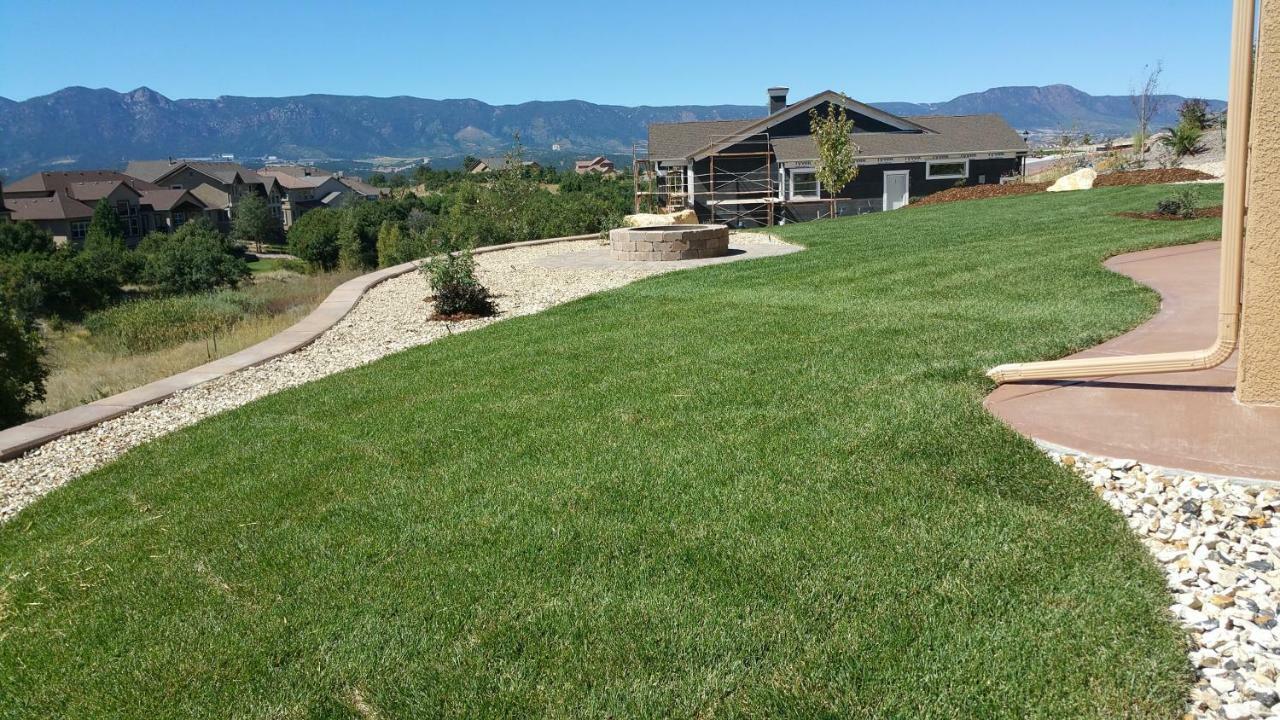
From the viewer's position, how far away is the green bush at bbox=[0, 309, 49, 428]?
877 centimetres

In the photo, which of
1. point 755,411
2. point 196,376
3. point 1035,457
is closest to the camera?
point 1035,457

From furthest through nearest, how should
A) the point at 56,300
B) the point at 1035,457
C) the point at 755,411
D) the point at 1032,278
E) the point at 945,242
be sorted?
the point at 56,300, the point at 945,242, the point at 1032,278, the point at 755,411, the point at 1035,457

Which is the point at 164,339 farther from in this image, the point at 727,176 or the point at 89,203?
the point at 89,203

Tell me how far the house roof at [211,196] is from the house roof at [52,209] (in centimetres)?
A: 1420

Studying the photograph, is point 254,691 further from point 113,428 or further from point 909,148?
point 909,148

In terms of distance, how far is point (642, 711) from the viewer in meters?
2.62

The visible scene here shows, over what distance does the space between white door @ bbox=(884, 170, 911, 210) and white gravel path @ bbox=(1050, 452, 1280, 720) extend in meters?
29.1

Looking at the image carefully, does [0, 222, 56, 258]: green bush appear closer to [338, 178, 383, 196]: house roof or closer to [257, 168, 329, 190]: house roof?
A: [257, 168, 329, 190]: house roof

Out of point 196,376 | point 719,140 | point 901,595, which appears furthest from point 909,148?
point 901,595

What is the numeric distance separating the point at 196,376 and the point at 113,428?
1.41 m

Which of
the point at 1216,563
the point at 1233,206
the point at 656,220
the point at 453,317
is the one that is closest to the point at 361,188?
the point at 656,220

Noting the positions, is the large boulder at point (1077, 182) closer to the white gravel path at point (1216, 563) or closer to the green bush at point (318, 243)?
the white gravel path at point (1216, 563)

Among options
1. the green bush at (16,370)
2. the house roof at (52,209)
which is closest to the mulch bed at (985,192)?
the green bush at (16,370)

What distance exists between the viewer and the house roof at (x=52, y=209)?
61812 mm
